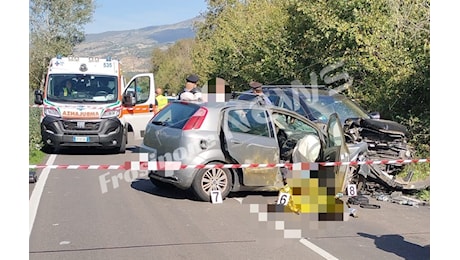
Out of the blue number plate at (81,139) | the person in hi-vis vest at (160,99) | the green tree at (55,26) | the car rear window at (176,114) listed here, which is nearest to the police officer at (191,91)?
the car rear window at (176,114)

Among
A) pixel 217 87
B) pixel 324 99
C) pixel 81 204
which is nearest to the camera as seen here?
pixel 81 204

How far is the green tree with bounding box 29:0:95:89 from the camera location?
4278 cm

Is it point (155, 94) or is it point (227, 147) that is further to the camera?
point (155, 94)

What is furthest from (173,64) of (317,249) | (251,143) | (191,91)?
(317,249)

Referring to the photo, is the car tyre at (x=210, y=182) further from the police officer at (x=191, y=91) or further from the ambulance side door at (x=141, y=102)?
the ambulance side door at (x=141, y=102)

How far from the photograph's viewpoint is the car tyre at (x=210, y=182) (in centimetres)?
896

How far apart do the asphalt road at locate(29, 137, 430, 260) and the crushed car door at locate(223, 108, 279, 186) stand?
1.48ft

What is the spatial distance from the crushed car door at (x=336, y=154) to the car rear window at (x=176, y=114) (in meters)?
2.17

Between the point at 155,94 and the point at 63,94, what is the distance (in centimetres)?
317

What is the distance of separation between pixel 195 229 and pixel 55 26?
39.6 metres

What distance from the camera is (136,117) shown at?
661 inches

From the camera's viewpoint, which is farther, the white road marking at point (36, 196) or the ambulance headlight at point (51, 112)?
the ambulance headlight at point (51, 112)
